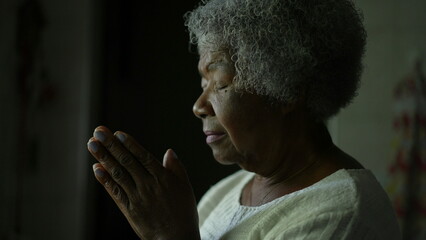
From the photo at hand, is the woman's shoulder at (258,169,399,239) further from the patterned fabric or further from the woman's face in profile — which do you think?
the patterned fabric

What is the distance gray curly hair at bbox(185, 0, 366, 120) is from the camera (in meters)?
0.99

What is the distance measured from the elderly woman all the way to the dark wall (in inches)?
53.1

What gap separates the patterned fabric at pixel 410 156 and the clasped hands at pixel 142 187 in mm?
1262

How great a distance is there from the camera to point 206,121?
1099mm

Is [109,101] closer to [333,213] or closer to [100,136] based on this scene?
[100,136]

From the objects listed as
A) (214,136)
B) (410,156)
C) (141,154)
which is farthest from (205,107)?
(410,156)

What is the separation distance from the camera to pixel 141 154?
0.95m

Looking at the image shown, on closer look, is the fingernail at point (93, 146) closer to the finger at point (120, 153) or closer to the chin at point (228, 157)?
the finger at point (120, 153)

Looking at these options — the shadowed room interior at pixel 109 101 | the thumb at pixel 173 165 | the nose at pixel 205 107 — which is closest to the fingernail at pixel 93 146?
the thumb at pixel 173 165

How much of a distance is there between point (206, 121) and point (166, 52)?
1.44 meters

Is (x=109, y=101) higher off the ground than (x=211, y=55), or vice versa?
(x=211, y=55)

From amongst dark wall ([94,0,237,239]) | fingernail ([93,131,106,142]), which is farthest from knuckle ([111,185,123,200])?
dark wall ([94,0,237,239])

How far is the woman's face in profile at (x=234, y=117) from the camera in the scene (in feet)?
3.41

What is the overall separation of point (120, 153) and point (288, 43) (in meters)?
0.41
